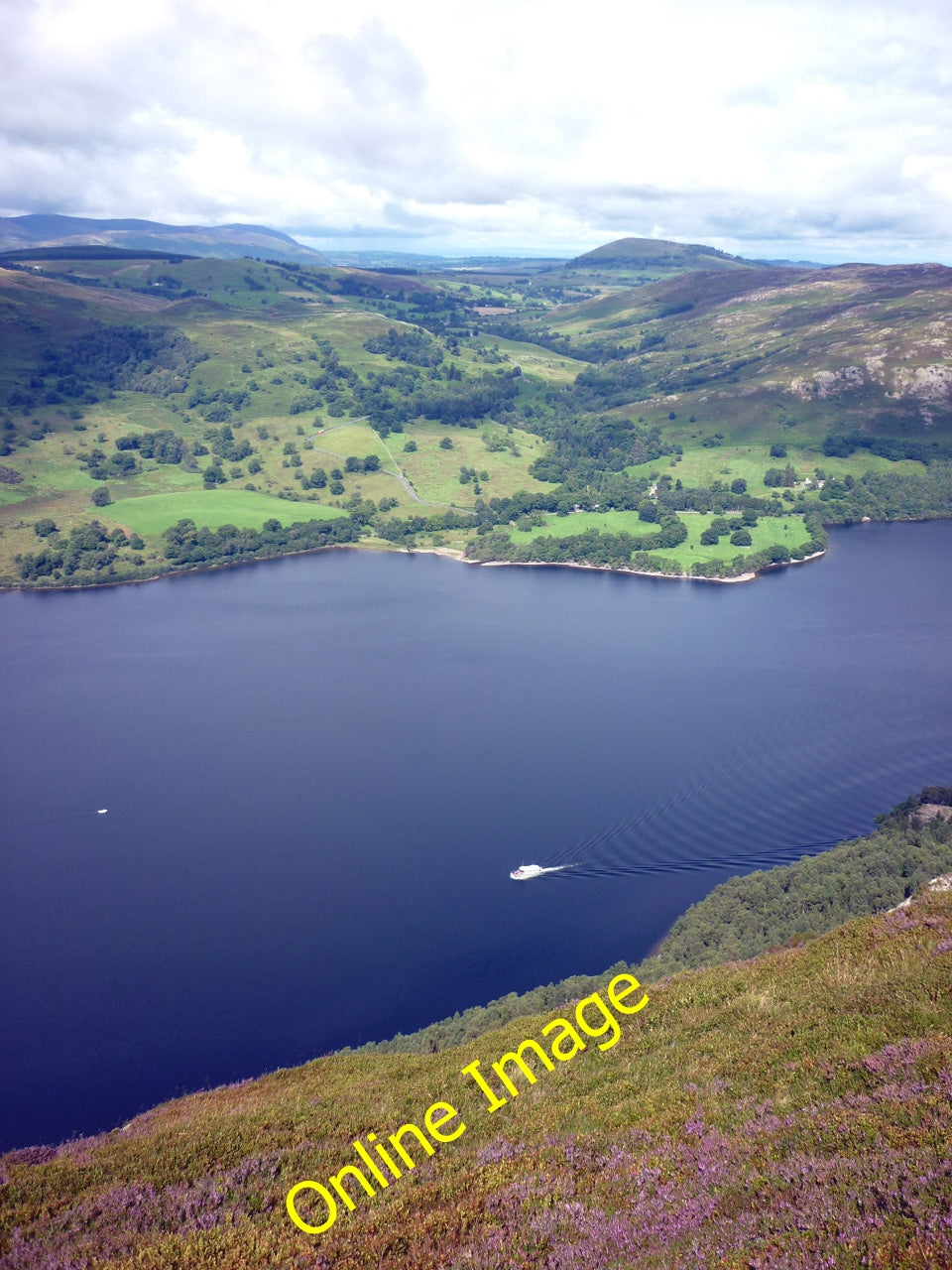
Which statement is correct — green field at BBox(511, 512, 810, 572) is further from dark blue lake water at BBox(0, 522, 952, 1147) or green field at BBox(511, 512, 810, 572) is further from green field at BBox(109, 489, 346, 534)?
green field at BBox(109, 489, 346, 534)

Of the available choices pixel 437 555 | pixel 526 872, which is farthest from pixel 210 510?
pixel 526 872

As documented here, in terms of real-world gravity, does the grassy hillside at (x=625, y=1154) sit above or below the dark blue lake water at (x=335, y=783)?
above

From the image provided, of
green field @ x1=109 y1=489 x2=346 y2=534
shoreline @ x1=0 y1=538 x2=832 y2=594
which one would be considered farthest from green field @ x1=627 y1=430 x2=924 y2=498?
green field @ x1=109 y1=489 x2=346 y2=534

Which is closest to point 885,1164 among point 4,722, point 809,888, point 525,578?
point 809,888

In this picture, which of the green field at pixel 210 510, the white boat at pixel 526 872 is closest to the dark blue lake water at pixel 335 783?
the white boat at pixel 526 872

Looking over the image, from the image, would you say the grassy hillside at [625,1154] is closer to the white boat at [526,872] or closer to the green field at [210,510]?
the white boat at [526,872]

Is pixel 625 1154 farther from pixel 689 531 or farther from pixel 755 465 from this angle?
pixel 755 465
